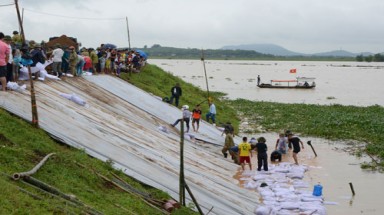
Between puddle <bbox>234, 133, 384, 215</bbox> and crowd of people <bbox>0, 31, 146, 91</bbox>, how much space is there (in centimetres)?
767

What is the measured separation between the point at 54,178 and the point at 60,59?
9.62 metres

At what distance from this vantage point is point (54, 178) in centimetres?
898

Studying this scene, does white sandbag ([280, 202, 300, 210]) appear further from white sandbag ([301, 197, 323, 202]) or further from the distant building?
the distant building

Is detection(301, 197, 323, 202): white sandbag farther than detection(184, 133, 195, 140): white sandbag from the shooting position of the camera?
No

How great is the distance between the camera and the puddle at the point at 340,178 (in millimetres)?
13922

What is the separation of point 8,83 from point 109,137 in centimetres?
320

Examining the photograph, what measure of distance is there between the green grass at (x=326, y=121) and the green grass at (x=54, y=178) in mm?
12784

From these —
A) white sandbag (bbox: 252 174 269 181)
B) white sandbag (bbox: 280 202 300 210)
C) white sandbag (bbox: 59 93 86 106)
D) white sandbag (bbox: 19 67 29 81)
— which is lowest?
white sandbag (bbox: 252 174 269 181)

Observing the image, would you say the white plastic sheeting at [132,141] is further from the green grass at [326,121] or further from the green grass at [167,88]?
the green grass at [167,88]

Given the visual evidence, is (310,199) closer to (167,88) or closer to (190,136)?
(190,136)

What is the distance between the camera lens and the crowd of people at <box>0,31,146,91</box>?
506 inches

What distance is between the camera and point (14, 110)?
11.7 meters

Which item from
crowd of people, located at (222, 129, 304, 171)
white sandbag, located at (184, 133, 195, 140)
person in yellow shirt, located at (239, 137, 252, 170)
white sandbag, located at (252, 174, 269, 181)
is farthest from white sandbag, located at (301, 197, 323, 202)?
white sandbag, located at (184, 133, 195, 140)

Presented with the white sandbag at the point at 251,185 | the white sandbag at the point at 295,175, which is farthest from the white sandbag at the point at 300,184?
the white sandbag at the point at 251,185
